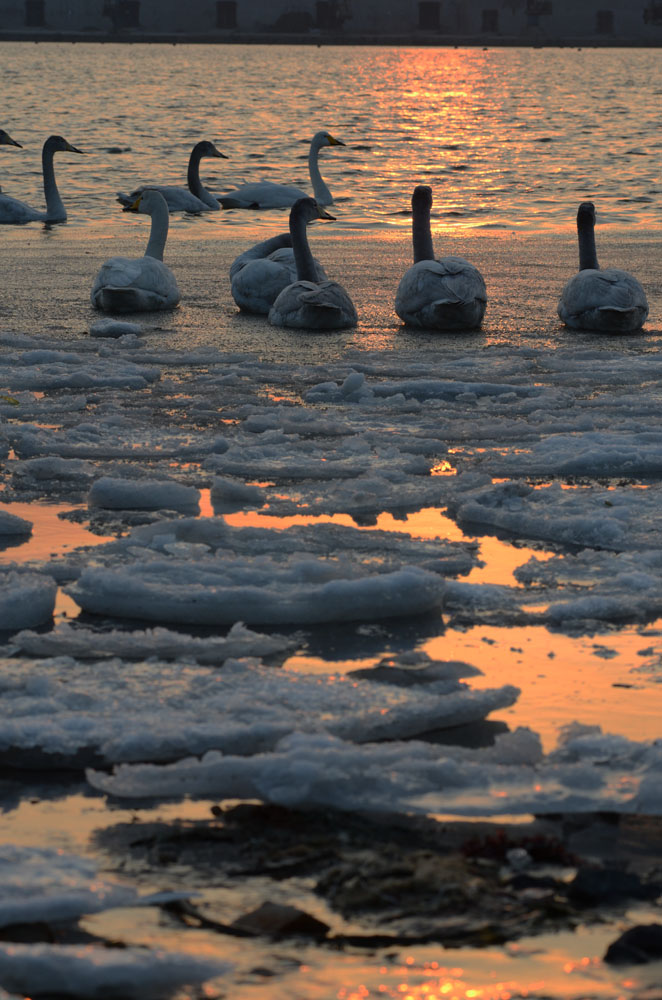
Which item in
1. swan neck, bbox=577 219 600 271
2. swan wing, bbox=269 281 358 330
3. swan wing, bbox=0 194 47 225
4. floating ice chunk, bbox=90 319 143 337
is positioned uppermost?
swan wing, bbox=0 194 47 225

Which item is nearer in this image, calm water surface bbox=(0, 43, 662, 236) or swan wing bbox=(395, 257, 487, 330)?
swan wing bbox=(395, 257, 487, 330)

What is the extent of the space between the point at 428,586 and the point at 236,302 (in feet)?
24.5

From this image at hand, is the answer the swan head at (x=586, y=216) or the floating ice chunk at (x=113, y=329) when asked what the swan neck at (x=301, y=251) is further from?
the swan head at (x=586, y=216)

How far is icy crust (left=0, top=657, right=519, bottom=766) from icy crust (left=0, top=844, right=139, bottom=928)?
52 cm

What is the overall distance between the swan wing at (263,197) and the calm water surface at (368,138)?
76 cm

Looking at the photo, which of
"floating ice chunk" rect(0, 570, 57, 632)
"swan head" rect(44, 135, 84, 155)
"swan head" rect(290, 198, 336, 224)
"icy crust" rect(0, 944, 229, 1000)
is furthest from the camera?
"swan head" rect(44, 135, 84, 155)

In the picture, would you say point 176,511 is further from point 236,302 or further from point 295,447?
point 236,302

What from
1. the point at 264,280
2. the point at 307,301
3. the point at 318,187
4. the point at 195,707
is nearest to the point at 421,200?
the point at 264,280

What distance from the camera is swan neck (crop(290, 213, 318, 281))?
11.5m

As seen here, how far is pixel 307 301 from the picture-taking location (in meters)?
10.9

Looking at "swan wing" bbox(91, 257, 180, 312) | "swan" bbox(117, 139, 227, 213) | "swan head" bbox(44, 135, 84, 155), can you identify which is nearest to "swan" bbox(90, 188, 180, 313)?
"swan wing" bbox(91, 257, 180, 312)

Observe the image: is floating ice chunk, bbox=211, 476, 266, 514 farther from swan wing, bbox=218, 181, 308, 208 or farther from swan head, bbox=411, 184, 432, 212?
swan wing, bbox=218, 181, 308, 208

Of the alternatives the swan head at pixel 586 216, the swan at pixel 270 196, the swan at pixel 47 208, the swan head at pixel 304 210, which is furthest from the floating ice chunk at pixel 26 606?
the swan at pixel 270 196

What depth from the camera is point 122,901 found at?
3.03 meters
